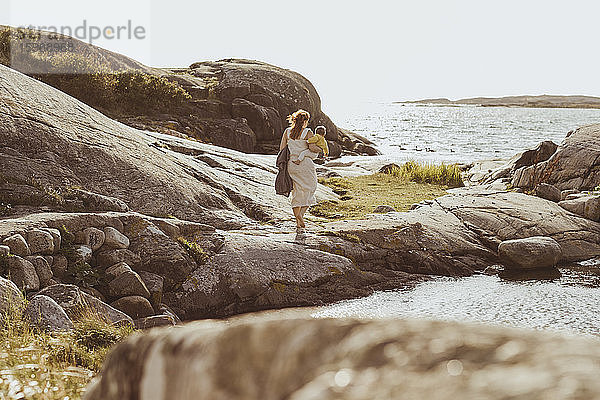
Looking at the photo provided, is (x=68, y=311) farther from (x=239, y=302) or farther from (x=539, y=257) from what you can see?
(x=539, y=257)

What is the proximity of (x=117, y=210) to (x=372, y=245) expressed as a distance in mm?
4869

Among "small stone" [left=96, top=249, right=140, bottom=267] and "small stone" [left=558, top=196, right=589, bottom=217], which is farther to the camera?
"small stone" [left=558, top=196, right=589, bottom=217]

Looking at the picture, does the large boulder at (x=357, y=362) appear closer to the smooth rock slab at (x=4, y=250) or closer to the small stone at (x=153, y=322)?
the small stone at (x=153, y=322)

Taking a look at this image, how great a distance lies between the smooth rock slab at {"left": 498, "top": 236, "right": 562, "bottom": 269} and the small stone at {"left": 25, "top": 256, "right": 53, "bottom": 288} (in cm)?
880

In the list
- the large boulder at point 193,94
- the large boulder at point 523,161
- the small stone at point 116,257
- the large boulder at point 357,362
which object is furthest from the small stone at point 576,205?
the large boulder at point 357,362

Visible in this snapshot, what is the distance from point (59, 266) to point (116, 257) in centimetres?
88

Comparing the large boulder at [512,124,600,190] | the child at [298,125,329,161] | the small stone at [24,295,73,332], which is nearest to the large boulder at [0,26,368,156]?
the child at [298,125,329,161]

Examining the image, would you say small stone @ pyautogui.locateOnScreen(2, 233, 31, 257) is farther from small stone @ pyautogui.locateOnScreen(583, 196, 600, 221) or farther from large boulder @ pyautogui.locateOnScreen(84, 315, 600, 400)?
small stone @ pyautogui.locateOnScreen(583, 196, 600, 221)

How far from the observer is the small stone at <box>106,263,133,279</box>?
8.23 meters

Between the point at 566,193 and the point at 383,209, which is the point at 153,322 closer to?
the point at 383,209

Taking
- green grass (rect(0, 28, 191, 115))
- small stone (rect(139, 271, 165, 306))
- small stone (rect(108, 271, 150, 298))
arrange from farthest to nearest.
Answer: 1. green grass (rect(0, 28, 191, 115))
2. small stone (rect(139, 271, 165, 306))
3. small stone (rect(108, 271, 150, 298))

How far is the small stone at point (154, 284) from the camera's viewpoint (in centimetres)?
841

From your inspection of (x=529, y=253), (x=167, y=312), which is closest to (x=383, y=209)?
(x=529, y=253)

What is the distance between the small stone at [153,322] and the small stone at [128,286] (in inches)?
24.1
